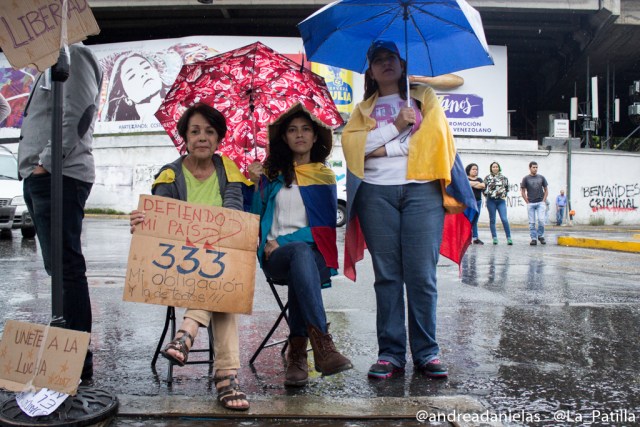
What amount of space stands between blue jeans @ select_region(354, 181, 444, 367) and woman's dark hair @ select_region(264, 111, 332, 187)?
17.1 inches

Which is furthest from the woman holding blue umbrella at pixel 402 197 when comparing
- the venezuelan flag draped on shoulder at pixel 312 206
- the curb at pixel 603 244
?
the curb at pixel 603 244

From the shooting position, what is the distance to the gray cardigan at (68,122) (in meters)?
3.44

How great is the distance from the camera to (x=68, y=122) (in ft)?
11.3

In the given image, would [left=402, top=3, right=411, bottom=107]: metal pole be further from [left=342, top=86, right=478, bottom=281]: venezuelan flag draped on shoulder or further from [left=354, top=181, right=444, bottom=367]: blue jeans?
[left=354, top=181, right=444, bottom=367]: blue jeans

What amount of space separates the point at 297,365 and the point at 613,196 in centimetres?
2615

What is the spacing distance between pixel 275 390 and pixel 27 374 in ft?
4.15

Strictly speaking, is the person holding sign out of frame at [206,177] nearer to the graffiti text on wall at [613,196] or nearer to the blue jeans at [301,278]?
the blue jeans at [301,278]

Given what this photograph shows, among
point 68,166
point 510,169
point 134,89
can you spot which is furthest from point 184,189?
point 134,89

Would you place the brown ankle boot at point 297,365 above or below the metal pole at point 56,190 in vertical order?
below

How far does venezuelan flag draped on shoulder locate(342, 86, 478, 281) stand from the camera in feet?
12.2

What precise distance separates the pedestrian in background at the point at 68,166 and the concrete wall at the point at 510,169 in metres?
21.7

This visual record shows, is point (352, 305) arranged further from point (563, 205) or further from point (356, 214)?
point (563, 205)

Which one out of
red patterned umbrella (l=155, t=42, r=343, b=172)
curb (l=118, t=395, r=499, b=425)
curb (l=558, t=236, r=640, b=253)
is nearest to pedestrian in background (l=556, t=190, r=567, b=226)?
curb (l=558, t=236, r=640, b=253)

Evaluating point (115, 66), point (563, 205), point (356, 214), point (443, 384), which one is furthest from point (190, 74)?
point (115, 66)
